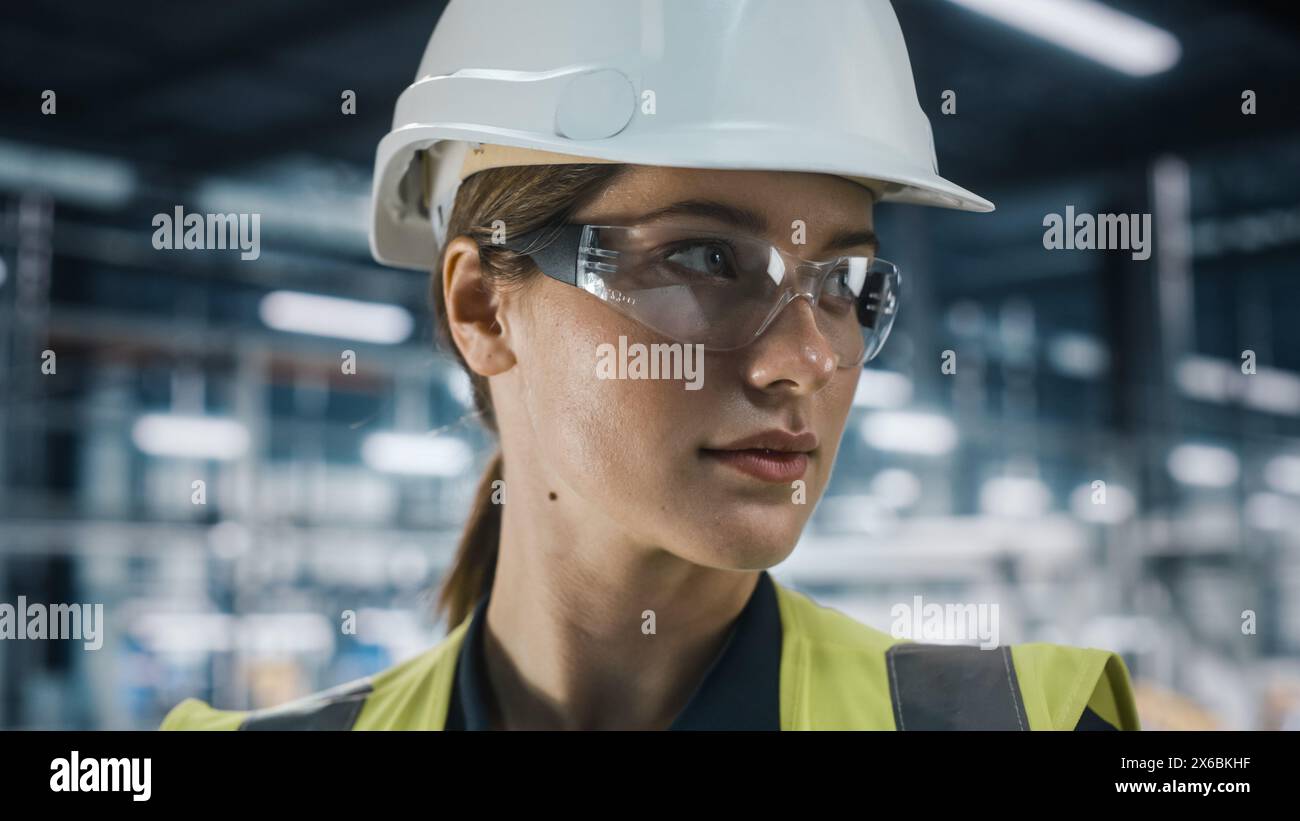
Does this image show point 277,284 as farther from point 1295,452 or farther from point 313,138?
point 1295,452

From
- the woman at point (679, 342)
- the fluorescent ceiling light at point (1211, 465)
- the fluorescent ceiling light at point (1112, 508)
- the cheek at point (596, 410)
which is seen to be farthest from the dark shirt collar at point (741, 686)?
the fluorescent ceiling light at point (1211, 465)

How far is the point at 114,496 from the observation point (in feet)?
28.2

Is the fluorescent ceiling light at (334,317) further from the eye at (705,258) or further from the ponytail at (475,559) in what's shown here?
the eye at (705,258)

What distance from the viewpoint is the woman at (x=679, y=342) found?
1.36 m

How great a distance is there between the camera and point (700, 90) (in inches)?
55.1

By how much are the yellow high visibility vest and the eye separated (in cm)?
55

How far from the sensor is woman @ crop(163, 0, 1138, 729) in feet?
4.46

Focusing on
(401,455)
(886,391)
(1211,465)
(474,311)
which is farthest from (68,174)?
(1211,465)

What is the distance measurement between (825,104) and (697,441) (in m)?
0.45

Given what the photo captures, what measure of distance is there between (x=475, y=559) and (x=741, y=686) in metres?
0.60

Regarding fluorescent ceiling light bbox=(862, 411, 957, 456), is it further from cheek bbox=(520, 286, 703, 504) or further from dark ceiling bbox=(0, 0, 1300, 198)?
cheek bbox=(520, 286, 703, 504)

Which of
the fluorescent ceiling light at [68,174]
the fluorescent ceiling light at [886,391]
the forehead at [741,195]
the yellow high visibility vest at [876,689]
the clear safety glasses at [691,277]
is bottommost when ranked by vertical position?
the yellow high visibility vest at [876,689]

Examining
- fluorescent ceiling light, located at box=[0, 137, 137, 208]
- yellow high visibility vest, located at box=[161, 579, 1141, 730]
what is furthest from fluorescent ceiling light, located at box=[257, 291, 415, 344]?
yellow high visibility vest, located at box=[161, 579, 1141, 730]

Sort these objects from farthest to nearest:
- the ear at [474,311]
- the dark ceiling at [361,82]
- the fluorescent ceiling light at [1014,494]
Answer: the fluorescent ceiling light at [1014,494], the dark ceiling at [361,82], the ear at [474,311]
